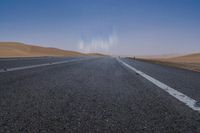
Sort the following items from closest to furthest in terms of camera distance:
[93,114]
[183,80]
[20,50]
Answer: [93,114] < [183,80] < [20,50]

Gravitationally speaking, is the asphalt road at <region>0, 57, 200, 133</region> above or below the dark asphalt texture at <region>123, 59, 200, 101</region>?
above

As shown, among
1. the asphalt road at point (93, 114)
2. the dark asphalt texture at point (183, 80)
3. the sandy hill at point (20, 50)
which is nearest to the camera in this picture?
the asphalt road at point (93, 114)

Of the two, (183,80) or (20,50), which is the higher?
(183,80)

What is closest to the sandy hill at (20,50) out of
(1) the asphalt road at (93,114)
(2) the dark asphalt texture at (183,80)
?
(2) the dark asphalt texture at (183,80)

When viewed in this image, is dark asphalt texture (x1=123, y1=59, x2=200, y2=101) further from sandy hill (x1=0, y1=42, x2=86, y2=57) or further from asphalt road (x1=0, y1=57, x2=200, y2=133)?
sandy hill (x1=0, y1=42, x2=86, y2=57)

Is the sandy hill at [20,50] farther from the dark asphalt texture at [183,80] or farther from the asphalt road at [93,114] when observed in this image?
the asphalt road at [93,114]

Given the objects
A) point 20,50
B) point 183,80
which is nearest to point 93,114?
point 183,80

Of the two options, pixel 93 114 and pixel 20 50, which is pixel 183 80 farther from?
pixel 20 50

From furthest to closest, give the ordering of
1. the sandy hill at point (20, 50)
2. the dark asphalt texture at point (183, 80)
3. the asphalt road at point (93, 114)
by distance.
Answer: the sandy hill at point (20, 50) < the dark asphalt texture at point (183, 80) < the asphalt road at point (93, 114)

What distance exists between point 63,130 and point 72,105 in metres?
1.12

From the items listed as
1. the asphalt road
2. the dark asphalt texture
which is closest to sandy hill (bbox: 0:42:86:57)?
the dark asphalt texture

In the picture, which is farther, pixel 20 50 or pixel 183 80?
pixel 20 50

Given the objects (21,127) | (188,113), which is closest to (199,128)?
(188,113)

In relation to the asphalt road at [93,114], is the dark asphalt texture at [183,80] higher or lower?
lower
